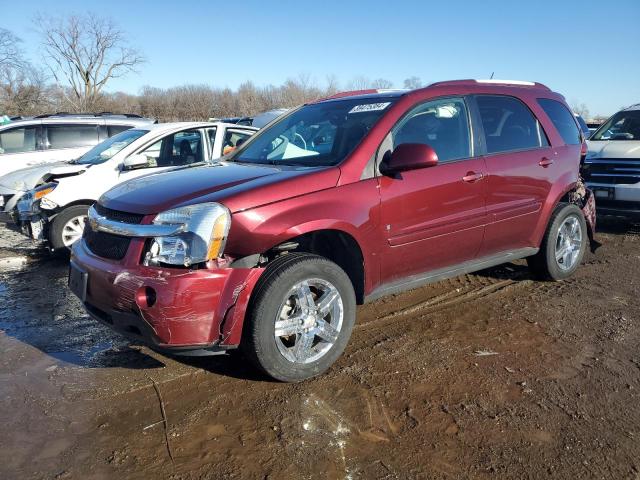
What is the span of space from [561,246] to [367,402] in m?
3.21

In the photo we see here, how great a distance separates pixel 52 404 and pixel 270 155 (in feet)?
7.72

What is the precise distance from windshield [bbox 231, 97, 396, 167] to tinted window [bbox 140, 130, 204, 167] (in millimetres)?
2903

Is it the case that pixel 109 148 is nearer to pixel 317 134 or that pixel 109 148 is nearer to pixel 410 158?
pixel 317 134

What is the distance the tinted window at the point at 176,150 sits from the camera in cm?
716

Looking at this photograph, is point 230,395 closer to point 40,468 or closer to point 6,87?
point 40,468

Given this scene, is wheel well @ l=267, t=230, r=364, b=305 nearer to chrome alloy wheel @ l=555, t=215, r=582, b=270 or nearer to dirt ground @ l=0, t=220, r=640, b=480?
dirt ground @ l=0, t=220, r=640, b=480

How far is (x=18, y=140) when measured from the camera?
1027 centimetres

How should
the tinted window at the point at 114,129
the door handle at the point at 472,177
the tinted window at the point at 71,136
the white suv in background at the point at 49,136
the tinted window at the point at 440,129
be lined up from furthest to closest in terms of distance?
the tinted window at the point at 114,129 → the tinted window at the point at 71,136 → the white suv in background at the point at 49,136 → the door handle at the point at 472,177 → the tinted window at the point at 440,129

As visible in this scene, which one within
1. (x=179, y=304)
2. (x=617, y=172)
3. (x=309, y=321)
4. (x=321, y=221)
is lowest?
(x=309, y=321)

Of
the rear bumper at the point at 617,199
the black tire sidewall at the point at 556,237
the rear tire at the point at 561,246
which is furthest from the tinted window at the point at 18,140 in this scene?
the rear bumper at the point at 617,199

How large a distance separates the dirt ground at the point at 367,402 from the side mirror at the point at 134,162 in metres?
2.61

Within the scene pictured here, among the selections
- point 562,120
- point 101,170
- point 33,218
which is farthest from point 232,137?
point 562,120

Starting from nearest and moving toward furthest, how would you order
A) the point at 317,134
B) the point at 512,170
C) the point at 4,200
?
the point at 317,134 → the point at 512,170 → the point at 4,200

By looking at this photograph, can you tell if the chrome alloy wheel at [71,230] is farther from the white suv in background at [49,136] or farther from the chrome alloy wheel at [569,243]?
the chrome alloy wheel at [569,243]
